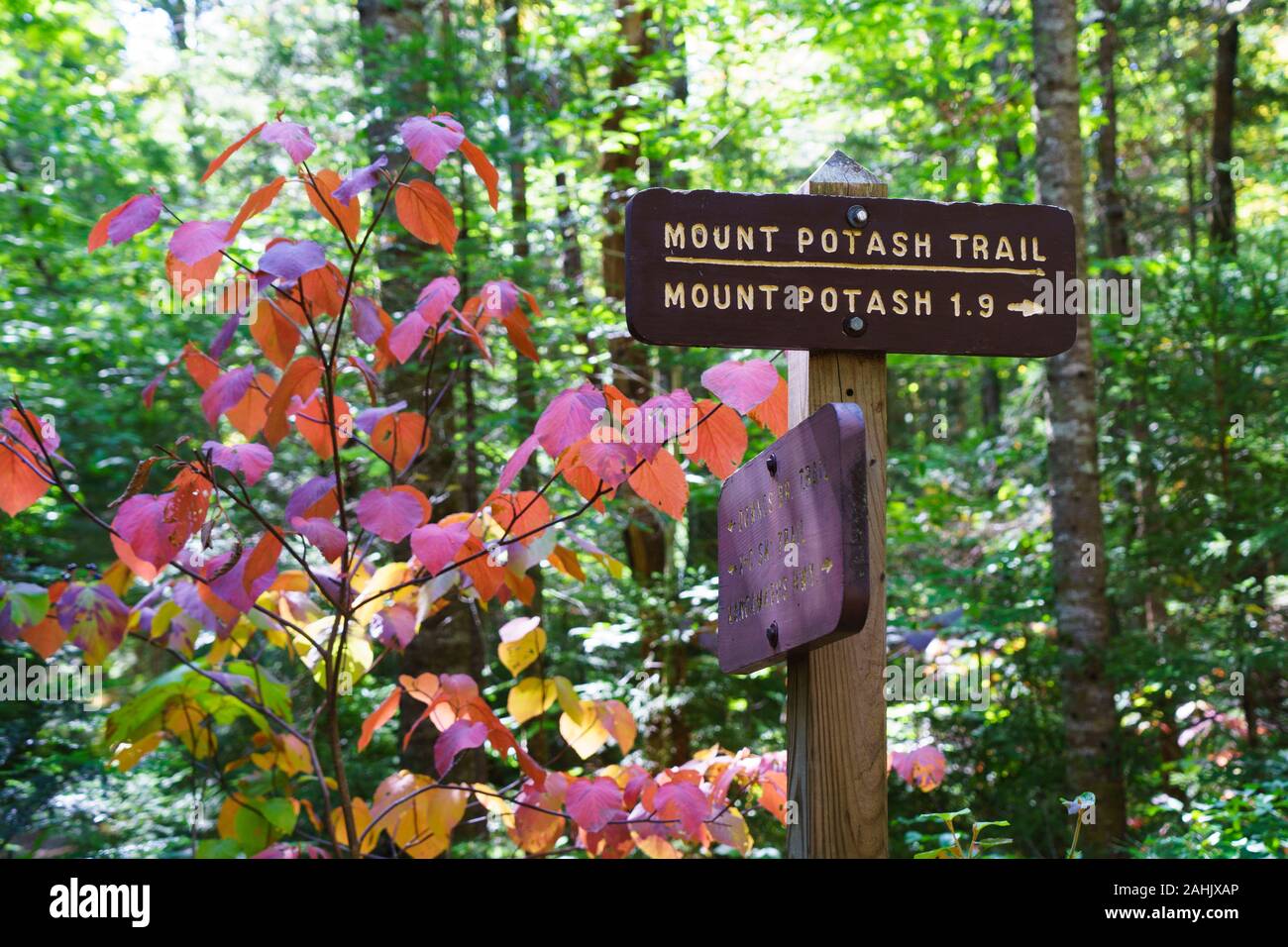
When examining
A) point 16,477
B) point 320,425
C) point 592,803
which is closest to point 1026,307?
point 592,803

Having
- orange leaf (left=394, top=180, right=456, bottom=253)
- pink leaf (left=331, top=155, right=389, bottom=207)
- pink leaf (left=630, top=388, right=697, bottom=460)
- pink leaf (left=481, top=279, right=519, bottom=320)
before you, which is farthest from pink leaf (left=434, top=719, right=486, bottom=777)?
pink leaf (left=331, top=155, right=389, bottom=207)

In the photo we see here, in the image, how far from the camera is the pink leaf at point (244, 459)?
224cm

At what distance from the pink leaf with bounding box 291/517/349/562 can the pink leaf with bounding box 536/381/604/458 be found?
54cm

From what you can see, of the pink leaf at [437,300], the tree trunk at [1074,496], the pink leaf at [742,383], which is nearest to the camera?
the pink leaf at [742,383]

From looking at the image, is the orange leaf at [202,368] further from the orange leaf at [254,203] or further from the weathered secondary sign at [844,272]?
→ the weathered secondary sign at [844,272]

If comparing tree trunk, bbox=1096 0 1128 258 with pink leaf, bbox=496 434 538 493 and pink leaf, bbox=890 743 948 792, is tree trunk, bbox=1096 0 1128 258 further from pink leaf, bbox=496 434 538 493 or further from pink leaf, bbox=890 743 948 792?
pink leaf, bbox=496 434 538 493

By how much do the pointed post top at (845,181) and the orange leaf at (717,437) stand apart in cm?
45

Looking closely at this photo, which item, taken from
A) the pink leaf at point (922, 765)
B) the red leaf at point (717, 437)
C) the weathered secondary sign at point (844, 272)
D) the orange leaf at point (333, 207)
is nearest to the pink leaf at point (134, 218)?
the orange leaf at point (333, 207)

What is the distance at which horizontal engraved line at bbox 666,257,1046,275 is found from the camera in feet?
6.04

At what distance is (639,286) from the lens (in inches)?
71.4

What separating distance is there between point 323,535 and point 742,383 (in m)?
0.98

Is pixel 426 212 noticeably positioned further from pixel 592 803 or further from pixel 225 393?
pixel 592 803
